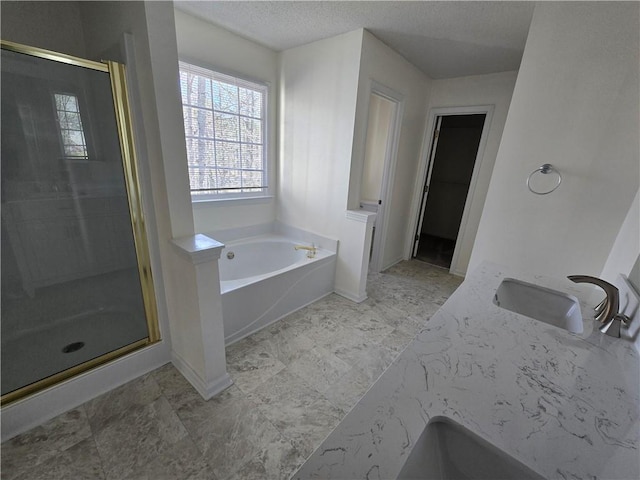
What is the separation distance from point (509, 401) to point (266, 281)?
1711 millimetres

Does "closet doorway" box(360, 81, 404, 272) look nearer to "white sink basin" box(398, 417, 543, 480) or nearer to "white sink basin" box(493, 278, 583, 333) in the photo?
→ "white sink basin" box(493, 278, 583, 333)

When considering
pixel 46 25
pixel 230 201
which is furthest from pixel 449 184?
pixel 46 25

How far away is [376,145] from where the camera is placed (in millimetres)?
3488

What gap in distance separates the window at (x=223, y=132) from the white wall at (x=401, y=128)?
3.66ft

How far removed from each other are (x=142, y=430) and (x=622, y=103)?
3041 millimetres

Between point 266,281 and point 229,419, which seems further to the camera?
point 266,281

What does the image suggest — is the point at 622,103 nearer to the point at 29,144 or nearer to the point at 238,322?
the point at 238,322

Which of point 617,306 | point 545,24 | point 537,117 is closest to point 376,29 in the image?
point 545,24

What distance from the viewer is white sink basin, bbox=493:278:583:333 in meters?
1.15

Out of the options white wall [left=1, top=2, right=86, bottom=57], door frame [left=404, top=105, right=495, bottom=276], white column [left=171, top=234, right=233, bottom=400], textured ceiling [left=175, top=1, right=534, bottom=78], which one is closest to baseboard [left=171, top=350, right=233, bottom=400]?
white column [left=171, top=234, right=233, bottom=400]

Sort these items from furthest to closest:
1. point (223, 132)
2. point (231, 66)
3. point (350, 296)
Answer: point (350, 296) → point (223, 132) → point (231, 66)

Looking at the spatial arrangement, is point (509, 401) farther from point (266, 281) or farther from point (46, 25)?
point (46, 25)

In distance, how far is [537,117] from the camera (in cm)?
162

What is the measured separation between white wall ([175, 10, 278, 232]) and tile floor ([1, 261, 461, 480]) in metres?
1.31
